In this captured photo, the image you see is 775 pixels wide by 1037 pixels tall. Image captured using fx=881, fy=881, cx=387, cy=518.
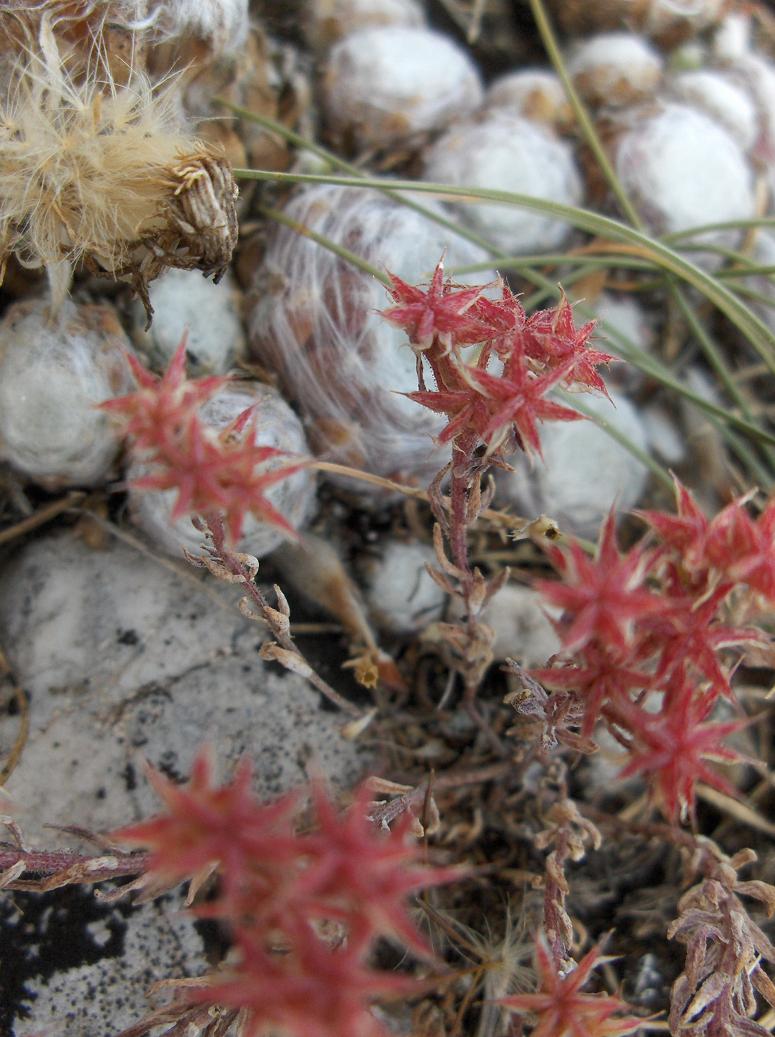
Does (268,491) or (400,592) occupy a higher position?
(268,491)

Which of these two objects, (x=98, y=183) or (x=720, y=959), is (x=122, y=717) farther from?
(x=720, y=959)

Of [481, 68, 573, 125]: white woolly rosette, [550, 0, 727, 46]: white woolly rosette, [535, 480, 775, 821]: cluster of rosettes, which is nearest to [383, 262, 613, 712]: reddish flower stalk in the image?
[535, 480, 775, 821]: cluster of rosettes

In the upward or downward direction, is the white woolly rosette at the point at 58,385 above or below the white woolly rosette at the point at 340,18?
below

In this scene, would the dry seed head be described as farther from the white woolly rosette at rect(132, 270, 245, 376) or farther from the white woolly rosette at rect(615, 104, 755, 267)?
the white woolly rosette at rect(615, 104, 755, 267)

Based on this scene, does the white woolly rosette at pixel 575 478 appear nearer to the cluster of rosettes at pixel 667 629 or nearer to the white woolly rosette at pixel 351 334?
the white woolly rosette at pixel 351 334

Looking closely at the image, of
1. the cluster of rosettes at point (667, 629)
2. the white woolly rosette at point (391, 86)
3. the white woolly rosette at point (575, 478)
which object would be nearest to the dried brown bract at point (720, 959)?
the cluster of rosettes at point (667, 629)

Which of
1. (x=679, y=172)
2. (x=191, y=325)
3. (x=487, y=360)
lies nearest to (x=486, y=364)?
(x=487, y=360)
